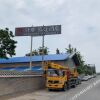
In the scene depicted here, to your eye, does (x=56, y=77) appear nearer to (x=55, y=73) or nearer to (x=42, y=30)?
(x=55, y=73)

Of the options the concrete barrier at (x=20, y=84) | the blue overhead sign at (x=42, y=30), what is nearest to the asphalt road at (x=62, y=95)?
the concrete barrier at (x=20, y=84)

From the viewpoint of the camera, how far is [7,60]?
6800 centimetres

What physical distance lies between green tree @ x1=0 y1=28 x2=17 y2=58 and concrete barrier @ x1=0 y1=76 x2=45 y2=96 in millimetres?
20181

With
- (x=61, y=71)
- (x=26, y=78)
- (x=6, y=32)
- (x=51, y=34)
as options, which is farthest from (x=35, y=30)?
(x=26, y=78)

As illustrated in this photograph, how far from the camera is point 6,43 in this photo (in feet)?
197

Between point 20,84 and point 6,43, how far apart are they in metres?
28.9

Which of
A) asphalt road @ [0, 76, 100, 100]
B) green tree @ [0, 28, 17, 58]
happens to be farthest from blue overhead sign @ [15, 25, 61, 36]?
asphalt road @ [0, 76, 100, 100]

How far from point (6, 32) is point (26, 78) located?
26847 millimetres

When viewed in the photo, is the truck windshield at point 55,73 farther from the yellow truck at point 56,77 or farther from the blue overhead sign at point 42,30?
the blue overhead sign at point 42,30

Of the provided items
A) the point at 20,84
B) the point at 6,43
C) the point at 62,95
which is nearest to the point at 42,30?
the point at 6,43

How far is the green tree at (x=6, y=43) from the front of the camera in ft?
197

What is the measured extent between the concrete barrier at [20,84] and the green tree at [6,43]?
20.2 metres

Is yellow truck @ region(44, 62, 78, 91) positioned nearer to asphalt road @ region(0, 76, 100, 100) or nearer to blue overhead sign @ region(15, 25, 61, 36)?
asphalt road @ region(0, 76, 100, 100)

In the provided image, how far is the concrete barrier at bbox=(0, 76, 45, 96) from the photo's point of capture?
27.6m
